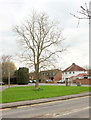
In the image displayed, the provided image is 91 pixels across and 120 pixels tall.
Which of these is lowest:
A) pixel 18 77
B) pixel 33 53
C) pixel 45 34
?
pixel 18 77

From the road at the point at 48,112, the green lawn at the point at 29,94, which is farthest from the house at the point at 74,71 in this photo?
the road at the point at 48,112

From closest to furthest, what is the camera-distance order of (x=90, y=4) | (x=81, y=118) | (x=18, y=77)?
(x=90, y=4), (x=81, y=118), (x=18, y=77)

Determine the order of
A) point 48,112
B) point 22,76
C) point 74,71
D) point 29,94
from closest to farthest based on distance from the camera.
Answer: point 48,112 < point 29,94 < point 22,76 < point 74,71

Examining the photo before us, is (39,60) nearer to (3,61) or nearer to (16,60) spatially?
(16,60)

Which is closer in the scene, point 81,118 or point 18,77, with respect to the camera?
point 81,118

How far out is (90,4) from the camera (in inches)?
92.0

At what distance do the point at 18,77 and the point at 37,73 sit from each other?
1153 inches

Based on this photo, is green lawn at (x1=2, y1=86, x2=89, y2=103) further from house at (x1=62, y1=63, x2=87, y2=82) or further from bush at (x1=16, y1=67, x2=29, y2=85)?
house at (x1=62, y1=63, x2=87, y2=82)

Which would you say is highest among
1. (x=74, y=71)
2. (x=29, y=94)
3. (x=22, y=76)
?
(x=74, y=71)

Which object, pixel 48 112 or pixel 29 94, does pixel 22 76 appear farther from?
pixel 48 112

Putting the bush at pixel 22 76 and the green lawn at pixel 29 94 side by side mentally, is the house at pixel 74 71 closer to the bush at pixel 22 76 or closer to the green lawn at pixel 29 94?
the bush at pixel 22 76

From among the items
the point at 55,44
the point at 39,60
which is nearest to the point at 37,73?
the point at 39,60

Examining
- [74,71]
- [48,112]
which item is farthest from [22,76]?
[48,112]

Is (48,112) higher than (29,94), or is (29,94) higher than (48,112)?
(48,112)
